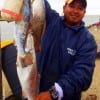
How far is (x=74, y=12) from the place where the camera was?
1.35 meters

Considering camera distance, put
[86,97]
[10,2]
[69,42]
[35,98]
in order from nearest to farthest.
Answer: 1. [10,2]
2. [35,98]
3. [69,42]
4. [86,97]

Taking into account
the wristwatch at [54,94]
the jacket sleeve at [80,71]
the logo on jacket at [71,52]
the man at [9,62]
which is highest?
the logo on jacket at [71,52]

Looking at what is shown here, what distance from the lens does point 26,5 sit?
1.10 meters

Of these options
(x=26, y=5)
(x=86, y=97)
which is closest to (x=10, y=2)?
(x=26, y=5)

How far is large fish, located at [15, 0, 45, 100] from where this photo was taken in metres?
1.12

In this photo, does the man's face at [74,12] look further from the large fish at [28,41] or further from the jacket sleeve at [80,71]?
the large fish at [28,41]

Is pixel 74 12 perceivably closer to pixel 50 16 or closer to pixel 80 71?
pixel 50 16

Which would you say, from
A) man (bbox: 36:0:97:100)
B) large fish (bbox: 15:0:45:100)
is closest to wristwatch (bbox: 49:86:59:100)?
man (bbox: 36:0:97:100)

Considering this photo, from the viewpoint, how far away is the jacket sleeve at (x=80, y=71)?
129cm

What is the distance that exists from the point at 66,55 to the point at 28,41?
0.27 meters

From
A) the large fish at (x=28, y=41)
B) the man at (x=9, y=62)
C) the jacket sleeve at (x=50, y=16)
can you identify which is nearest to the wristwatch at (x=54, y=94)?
the large fish at (x=28, y=41)

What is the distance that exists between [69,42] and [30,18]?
30 cm

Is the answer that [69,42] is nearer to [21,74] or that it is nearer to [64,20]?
[64,20]

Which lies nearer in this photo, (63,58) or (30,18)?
(30,18)
